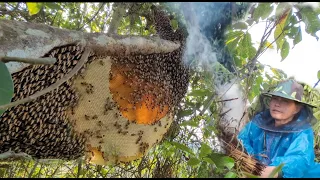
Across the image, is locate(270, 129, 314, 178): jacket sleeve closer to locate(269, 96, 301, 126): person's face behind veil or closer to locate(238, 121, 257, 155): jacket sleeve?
locate(269, 96, 301, 126): person's face behind veil

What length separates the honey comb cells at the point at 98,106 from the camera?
204 centimetres

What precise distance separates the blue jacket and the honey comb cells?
2.34 ft

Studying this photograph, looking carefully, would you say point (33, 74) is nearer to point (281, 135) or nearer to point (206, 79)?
point (206, 79)

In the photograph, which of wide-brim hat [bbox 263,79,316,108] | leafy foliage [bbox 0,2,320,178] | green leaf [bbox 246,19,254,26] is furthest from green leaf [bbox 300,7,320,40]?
wide-brim hat [bbox 263,79,316,108]

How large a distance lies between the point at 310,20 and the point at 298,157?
2.91 ft

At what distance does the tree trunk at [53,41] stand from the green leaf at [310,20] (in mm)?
1014

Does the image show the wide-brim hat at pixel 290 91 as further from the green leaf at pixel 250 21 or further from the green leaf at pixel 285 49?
the green leaf at pixel 250 21

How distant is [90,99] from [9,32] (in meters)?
0.81

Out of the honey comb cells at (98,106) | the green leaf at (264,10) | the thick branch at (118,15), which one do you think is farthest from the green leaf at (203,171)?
the thick branch at (118,15)

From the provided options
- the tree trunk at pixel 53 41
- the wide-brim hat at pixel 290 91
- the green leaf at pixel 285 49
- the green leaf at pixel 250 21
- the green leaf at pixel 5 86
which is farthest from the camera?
the wide-brim hat at pixel 290 91

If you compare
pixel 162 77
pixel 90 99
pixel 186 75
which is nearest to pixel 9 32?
pixel 90 99

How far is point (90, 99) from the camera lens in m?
2.34

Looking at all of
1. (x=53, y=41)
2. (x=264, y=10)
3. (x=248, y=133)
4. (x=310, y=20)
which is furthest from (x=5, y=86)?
(x=248, y=133)

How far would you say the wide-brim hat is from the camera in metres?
2.54
